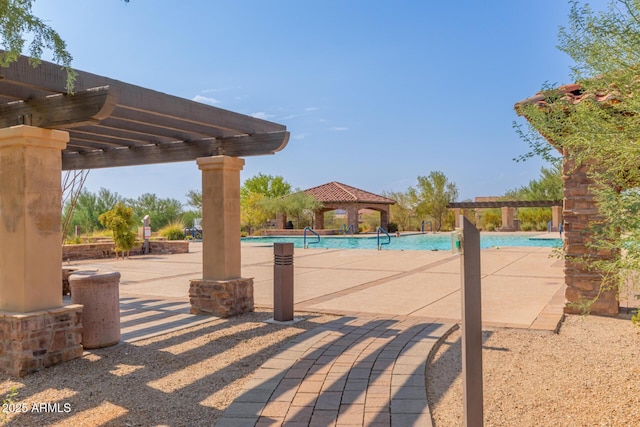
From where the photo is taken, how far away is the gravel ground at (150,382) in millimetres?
3486

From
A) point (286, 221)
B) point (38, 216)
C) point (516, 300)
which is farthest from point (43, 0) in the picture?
point (286, 221)

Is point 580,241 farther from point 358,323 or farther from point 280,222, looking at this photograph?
point 280,222

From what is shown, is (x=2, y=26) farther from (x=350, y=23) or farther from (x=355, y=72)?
(x=355, y=72)

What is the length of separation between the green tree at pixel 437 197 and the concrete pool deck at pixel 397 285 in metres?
24.1

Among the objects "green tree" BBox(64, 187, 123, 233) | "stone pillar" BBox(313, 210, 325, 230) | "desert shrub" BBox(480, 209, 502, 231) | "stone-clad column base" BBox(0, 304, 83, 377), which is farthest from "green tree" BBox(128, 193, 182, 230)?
"stone-clad column base" BBox(0, 304, 83, 377)

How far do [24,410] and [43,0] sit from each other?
3.08 metres

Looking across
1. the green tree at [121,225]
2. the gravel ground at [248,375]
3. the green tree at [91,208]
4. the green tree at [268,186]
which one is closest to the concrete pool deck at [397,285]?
the green tree at [121,225]

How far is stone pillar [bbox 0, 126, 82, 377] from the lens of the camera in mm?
4520

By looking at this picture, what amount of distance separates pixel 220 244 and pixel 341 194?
33.0 meters

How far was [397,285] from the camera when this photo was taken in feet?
32.3

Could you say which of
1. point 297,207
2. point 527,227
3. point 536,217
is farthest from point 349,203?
point 536,217

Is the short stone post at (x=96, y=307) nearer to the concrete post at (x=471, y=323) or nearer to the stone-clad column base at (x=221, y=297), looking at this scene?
the stone-clad column base at (x=221, y=297)

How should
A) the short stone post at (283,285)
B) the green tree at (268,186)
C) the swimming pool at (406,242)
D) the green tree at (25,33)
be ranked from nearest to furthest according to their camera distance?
the green tree at (25,33)
the short stone post at (283,285)
the swimming pool at (406,242)
the green tree at (268,186)

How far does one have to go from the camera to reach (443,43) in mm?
12156
